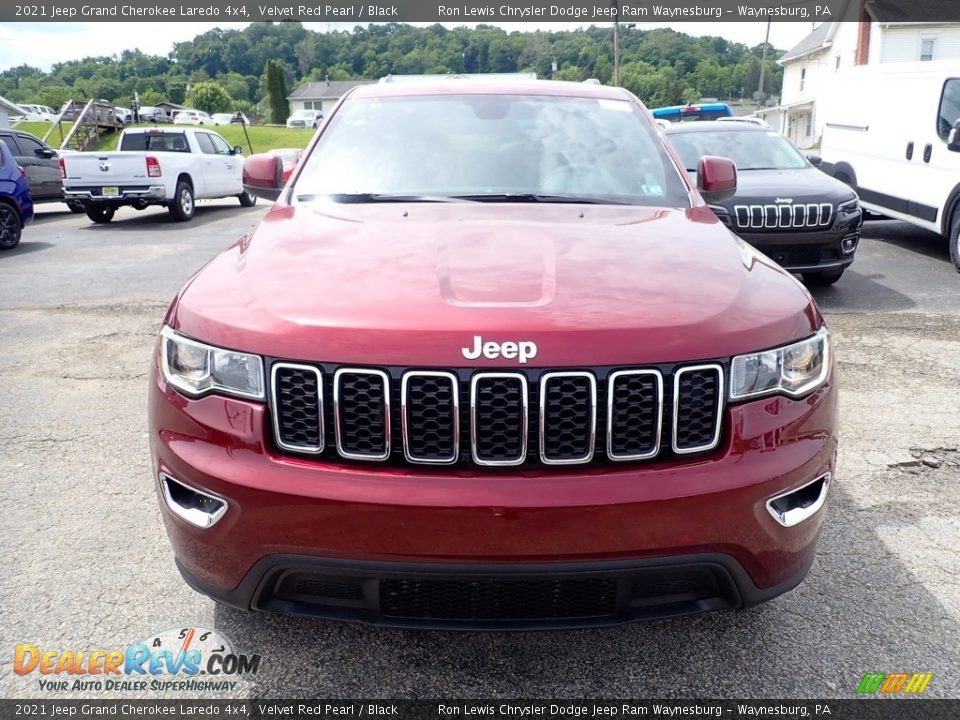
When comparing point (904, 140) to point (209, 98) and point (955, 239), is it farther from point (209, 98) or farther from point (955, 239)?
point (209, 98)

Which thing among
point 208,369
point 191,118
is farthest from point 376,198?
point 191,118

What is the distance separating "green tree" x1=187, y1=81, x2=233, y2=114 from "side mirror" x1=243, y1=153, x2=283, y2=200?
93102mm

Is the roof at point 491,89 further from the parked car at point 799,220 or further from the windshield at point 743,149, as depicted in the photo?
the windshield at point 743,149

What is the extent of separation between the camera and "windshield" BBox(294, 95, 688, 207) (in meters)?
3.25

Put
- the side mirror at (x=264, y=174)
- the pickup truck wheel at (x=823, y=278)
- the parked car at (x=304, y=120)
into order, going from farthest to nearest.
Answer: the parked car at (x=304, y=120), the pickup truck wheel at (x=823, y=278), the side mirror at (x=264, y=174)

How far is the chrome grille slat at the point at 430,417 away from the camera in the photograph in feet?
6.50

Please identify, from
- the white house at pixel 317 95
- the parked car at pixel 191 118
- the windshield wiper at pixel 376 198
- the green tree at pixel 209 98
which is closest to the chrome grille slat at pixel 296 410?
the windshield wiper at pixel 376 198

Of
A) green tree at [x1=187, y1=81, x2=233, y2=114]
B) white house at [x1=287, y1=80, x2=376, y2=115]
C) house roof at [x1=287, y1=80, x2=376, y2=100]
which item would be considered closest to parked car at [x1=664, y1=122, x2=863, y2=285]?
green tree at [x1=187, y1=81, x2=233, y2=114]

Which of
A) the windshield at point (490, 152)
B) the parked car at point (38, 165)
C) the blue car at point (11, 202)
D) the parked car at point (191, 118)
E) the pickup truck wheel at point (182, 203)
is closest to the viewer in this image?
the windshield at point (490, 152)

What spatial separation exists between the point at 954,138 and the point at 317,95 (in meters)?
108

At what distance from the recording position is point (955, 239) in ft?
29.5

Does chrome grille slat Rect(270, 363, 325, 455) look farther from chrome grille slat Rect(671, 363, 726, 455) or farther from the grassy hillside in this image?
the grassy hillside

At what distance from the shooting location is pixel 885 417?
181 inches

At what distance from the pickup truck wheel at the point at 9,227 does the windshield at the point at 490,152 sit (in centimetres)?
1033
